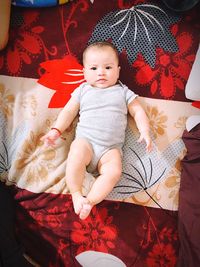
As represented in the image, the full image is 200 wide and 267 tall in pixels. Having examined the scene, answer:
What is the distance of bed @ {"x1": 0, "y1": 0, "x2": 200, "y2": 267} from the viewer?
4.11 ft

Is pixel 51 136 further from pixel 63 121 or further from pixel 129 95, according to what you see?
pixel 129 95

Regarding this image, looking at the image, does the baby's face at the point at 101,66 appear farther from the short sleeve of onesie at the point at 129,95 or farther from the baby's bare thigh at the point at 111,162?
the baby's bare thigh at the point at 111,162

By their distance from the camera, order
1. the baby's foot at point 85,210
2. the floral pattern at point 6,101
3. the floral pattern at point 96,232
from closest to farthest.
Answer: the baby's foot at point 85,210 → the floral pattern at point 96,232 → the floral pattern at point 6,101

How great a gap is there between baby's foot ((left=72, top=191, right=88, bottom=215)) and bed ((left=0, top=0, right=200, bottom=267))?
3.5 inches

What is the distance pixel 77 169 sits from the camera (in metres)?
1.20

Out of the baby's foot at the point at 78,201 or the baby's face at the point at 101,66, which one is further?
the baby's face at the point at 101,66

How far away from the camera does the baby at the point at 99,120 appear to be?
47.6 inches

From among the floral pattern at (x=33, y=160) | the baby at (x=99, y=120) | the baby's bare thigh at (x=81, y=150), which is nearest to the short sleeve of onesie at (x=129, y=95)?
Result: the baby at (x=99, y=120)

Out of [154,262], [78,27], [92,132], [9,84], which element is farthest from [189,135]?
[9,84]

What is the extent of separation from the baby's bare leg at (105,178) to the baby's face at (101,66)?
26cm

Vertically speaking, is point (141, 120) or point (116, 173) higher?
point (141, 120)

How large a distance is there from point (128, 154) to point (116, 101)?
0.20 m

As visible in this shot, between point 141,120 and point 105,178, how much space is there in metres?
0.26

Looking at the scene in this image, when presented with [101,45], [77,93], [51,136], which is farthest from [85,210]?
[101,45]
